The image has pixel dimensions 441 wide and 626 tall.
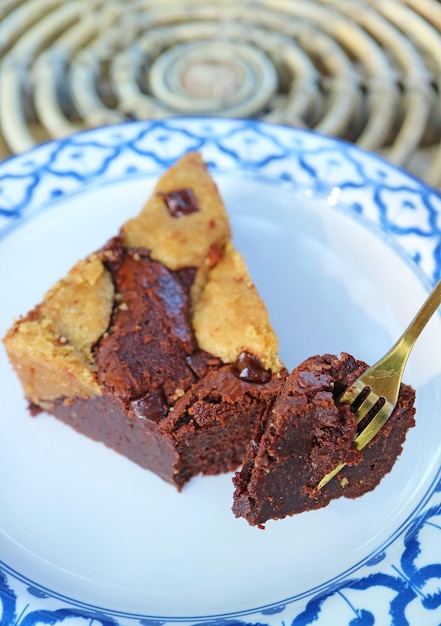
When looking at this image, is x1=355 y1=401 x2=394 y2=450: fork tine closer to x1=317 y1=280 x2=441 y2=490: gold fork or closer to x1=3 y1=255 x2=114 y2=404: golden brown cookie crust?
x1=317 y1=280 x2=441 y2=490: gold fork

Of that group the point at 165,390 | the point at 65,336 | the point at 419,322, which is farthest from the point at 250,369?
the point at 65,336

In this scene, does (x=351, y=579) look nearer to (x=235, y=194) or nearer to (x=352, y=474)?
(x=352, y=474)

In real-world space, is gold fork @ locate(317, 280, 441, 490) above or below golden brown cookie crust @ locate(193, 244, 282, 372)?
below

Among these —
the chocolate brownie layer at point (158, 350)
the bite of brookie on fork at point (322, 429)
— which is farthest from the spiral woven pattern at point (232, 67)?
the bite of brookie on fork at point (322, 429)

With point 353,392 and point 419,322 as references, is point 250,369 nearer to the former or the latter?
point 353,392

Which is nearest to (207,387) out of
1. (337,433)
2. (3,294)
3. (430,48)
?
(337,433)

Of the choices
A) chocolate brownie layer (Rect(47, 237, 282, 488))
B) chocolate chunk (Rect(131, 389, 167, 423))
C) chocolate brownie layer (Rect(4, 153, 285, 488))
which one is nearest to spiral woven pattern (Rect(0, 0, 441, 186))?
chocolate brownie layer (Rect(4, 153, 285, 488))
